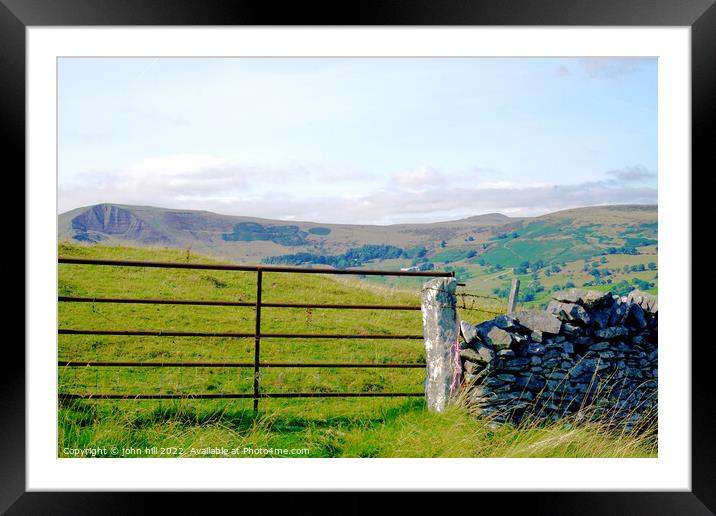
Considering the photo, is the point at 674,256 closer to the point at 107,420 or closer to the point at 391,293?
the point at 107,420

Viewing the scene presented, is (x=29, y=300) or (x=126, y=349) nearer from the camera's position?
(x=29, y=300)

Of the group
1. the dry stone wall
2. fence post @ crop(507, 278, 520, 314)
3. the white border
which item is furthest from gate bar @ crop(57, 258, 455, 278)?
fence post @ crop(507, 278, 520, 314)

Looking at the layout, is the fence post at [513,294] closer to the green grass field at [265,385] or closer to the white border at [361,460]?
the green grass field at [265,385]

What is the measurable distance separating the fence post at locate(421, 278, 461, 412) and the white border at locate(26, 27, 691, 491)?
1.04 m

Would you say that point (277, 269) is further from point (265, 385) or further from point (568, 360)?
point (568, 360)

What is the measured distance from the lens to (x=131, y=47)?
2588mm

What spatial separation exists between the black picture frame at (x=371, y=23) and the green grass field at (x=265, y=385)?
0.70 m

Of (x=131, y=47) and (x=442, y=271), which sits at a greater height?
(x=131, y=47)

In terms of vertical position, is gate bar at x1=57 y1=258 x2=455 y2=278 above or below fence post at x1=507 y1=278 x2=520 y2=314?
above

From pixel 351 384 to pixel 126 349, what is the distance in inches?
109

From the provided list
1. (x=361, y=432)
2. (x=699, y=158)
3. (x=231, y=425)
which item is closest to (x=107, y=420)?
(x=231, y=425)

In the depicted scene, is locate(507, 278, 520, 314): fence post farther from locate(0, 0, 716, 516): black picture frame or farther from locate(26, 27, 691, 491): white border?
locate(0, 0, 716, 516): black picture frame

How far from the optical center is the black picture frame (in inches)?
91.1

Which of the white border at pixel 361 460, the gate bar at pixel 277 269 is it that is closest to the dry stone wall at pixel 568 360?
the gate bar at pixel 277 269
